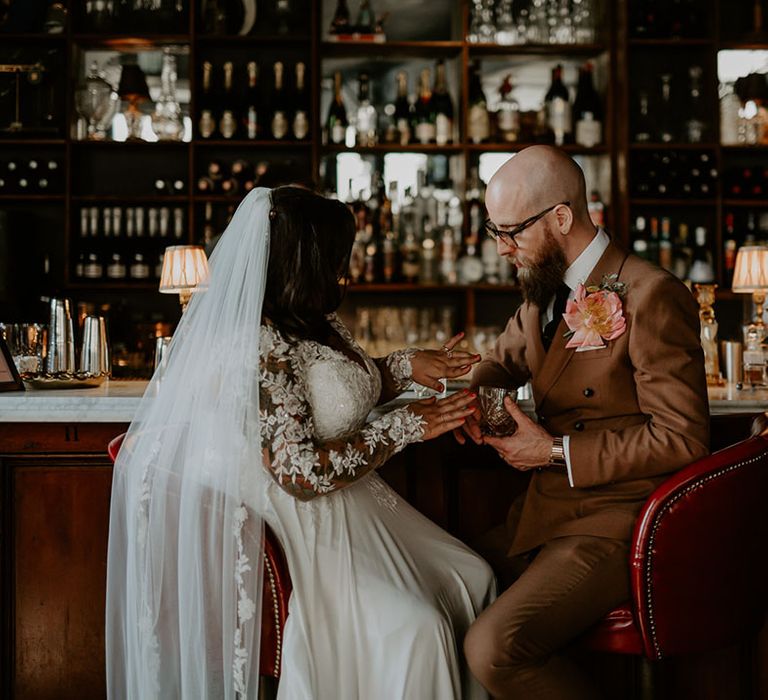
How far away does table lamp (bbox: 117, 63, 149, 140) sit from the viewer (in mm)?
4746

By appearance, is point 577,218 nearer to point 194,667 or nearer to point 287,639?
point 287,639

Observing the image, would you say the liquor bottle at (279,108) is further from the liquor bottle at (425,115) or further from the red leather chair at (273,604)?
the red leather chair at (273,604)

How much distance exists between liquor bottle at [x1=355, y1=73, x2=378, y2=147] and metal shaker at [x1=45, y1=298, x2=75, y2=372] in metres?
2.46

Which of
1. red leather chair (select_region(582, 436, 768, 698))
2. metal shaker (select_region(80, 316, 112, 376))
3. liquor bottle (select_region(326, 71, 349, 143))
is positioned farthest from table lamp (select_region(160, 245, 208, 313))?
red leather chair (select_region(582, 436, 768, 698))

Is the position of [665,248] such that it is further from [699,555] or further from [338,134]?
[699,555]

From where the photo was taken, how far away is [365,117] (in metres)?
5.08

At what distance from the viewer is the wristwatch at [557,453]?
1861 mm

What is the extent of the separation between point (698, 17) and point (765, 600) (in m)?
4.22

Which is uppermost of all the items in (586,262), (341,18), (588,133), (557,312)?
(341,18)

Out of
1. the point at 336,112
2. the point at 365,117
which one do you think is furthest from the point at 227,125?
the point at 365,117

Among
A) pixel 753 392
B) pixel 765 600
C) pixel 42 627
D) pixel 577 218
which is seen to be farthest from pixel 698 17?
pixel 42 627

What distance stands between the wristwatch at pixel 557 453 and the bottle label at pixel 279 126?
350 centimetres

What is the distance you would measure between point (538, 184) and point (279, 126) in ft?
10.6

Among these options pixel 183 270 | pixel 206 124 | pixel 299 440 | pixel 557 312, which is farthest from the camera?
pixel 206 124
